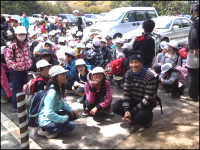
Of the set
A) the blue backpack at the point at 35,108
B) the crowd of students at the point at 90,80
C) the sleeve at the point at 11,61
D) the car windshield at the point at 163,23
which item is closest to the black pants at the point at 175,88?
the crowd of students at the point at 90,80

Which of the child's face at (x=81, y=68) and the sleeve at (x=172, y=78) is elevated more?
the child's face at (x=81, y=68)

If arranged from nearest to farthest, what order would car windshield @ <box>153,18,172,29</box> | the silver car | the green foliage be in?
the silver car → car windshield @ <box>153,18,172,29</box> → the green foliage

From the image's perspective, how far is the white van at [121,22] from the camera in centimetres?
1127

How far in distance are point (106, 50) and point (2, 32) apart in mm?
2921

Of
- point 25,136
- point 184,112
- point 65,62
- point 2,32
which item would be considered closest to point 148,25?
point 184,112

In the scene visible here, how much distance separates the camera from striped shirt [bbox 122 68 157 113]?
3.54m

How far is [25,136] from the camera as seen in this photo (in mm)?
3000

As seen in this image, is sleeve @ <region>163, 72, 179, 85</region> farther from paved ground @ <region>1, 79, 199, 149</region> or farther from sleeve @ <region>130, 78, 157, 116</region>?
sleeve @ <region>130, 78, 157, 116</region>

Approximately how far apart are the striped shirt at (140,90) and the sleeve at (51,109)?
112cm

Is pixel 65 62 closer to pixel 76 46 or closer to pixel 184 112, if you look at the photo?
pixel 76 46

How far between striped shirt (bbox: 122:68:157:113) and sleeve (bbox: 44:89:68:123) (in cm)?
112

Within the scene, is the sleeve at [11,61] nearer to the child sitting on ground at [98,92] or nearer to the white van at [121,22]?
the child sitting on ground at [98,92]

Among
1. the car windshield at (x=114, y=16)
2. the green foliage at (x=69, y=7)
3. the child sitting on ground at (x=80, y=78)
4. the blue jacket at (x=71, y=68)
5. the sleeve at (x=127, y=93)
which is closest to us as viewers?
the sleeve at (x=127, y=93)

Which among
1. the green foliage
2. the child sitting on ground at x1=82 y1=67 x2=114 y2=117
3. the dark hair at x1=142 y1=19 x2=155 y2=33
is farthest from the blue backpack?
the green foliage
